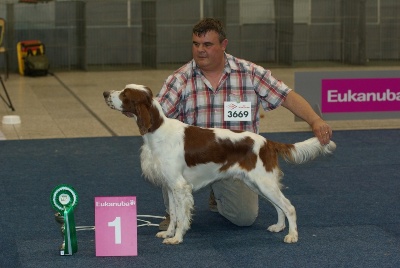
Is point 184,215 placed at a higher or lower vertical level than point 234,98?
lower

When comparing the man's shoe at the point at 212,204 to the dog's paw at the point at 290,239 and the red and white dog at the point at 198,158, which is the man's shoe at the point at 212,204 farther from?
the dog's paw at the point at 290,239

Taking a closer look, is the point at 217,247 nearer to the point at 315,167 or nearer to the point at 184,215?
the point at 184,215

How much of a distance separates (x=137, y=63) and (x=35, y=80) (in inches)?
81.2

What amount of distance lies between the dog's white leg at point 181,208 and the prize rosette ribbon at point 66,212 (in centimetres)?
52

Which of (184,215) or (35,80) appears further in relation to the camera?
(35,80)

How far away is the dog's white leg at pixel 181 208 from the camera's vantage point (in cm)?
455

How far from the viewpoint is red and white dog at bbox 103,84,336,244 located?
454 cm

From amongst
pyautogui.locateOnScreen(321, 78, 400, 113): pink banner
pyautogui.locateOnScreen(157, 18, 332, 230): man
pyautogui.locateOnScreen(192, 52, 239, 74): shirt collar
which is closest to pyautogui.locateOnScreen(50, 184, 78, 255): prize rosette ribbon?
pyautogui.locateOnScreen(157, 18, 332, 230): man

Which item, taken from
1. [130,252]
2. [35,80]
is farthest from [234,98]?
[35,80]

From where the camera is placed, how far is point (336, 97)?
340 inches

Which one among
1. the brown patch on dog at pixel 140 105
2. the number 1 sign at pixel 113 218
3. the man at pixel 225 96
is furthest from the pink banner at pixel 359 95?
the number 1 sign at pixel 113 218

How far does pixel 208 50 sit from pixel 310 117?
690mm

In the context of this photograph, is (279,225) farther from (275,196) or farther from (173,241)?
(173,241)

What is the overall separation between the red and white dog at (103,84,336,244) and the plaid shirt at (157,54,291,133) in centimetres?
47
